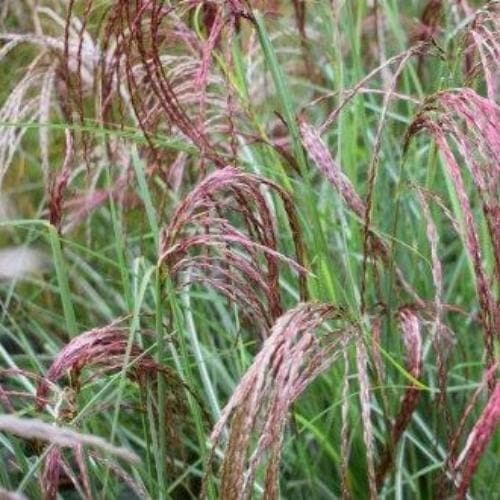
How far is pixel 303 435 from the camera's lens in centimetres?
160

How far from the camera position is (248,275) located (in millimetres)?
1232

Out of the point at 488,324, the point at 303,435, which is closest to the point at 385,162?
the point at 303,435

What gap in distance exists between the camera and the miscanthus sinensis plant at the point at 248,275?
1097mm

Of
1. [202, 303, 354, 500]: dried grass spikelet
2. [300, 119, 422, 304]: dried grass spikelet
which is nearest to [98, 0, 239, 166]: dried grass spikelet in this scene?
[300, 119, 422, 304]: dried grass spikelet

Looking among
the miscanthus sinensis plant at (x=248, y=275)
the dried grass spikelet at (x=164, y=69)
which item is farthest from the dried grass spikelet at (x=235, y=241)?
the dried grass spikelet at (x=164, y=69)

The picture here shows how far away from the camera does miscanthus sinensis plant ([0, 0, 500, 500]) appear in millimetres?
1097

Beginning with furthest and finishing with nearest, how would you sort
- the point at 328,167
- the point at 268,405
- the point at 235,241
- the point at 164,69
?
the point at 164,69 < the point at 328,167 < the point at 235,241 < the point at 268,405

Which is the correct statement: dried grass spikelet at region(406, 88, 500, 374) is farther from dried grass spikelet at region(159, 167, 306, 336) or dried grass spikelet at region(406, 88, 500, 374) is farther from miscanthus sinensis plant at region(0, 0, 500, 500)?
dried grass spikelet at region(159, 167, 306, 336)

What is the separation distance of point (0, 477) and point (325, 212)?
70 cm

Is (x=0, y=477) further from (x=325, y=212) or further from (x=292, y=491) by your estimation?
(x=325, y=212)

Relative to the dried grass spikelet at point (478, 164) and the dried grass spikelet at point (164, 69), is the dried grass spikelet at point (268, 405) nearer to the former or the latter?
the dried grass spikelet at point (478, 164)

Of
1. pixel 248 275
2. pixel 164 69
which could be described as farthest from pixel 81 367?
pixel 164 69

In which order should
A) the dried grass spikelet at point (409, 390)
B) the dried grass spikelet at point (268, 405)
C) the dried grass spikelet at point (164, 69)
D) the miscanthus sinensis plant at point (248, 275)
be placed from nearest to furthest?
1. the dried grass spikelet at point (268, 405)
2. the miscanthus sinensis plant at point (248, 275)
3. the dried grass spikelet at point (164, 69)
4. the dried grass spikelet at point (409, 390)

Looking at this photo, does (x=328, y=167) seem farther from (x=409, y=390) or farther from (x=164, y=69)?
(x=164, y=69)
